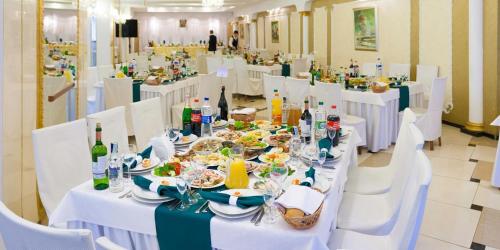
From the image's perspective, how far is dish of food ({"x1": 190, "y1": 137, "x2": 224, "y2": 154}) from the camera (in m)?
2.66

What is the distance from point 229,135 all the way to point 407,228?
1.57 metres

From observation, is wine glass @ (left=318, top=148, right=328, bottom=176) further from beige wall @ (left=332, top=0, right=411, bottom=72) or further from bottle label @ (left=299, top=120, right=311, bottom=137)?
beige wall @ (left=332, top=0, right=411, bottom=72)

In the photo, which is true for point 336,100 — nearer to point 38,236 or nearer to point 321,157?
point 321,157

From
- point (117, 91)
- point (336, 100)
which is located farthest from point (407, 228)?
point (117, 91)

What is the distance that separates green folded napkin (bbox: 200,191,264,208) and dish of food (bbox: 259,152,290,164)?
0.61 metres

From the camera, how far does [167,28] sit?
2369 centimetres

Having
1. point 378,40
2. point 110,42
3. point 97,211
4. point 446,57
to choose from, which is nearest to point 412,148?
point 97,211

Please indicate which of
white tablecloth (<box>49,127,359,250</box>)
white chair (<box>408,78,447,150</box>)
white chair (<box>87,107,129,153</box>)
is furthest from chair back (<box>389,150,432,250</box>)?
white chair (<box>408,78,447,150</box>)

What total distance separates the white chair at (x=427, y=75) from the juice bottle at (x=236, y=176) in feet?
19.0

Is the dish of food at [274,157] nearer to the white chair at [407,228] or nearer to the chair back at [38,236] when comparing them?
the white chair at [407,228]

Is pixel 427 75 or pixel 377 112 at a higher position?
pixel 427 75

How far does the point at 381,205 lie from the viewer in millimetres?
2680

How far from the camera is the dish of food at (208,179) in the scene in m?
2.08

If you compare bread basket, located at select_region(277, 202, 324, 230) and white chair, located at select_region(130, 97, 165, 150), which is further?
white chair, located at select_region(130, 97, 165, 150)
